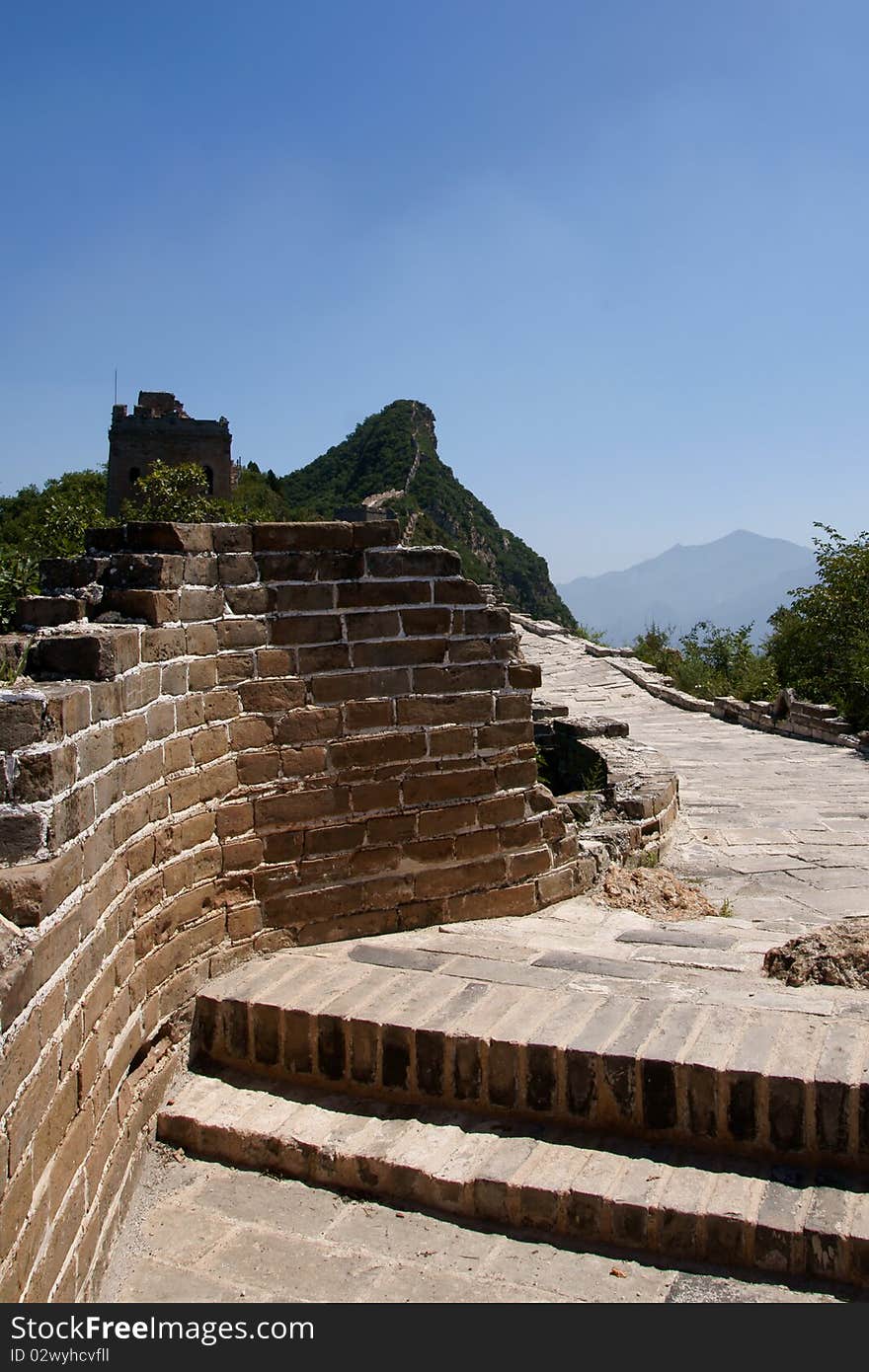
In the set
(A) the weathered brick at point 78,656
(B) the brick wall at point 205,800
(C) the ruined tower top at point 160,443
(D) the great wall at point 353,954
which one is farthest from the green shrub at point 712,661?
(C) the ruined tower top at point 160,443

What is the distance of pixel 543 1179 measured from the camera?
10.1ft

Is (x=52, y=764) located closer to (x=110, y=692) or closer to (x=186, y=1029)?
(x=110, y=692)

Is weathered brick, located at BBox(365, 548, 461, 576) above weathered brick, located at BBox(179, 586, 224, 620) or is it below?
above

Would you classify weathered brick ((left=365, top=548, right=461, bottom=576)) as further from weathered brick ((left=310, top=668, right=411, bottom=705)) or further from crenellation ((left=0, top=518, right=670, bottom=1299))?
weathered brick ((left=310, top=668, right=411, bottom=705))

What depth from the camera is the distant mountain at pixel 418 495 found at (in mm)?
58375

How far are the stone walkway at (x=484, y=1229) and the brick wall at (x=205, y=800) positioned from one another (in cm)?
19

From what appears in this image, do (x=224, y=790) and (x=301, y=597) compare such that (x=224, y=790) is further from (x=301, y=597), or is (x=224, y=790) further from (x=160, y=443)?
(x=160, y=443)

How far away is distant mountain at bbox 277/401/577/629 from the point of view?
192ft

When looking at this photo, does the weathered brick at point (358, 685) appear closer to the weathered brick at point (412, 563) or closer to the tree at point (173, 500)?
the weathered brick at point (412, 563)

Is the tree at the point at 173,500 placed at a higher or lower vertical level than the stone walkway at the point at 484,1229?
higher

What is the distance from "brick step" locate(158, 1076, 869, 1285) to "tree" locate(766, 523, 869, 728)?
11730 mm

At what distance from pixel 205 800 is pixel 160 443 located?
54.5m

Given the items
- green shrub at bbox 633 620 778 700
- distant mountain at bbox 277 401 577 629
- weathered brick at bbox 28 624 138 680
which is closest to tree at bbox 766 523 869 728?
green shrub at bbox 633 620 778 700

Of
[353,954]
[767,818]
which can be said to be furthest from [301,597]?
[767,818]
